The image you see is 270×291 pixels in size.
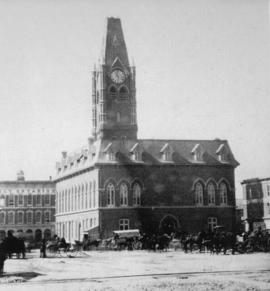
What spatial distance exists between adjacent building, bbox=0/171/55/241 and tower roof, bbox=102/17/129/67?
32101mm

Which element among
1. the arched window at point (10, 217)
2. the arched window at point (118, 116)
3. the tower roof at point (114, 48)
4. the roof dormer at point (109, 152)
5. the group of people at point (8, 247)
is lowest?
the group of people at point (8, 247)

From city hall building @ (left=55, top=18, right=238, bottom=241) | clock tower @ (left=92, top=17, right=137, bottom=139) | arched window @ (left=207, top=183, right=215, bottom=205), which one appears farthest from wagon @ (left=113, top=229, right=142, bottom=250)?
clock tower @ (left=92, top=17, right=137, bottom=139)

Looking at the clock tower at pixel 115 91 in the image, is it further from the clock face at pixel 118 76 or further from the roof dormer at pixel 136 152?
the roof dormer at pixel 136 152

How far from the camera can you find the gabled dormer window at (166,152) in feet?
194

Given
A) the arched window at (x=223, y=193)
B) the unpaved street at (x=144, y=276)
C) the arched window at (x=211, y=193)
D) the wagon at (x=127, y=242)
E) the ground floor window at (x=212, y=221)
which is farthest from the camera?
the arched window at (x=223, y=193)

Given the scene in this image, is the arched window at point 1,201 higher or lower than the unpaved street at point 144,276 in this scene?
higher

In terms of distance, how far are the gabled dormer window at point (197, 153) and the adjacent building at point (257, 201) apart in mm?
10016

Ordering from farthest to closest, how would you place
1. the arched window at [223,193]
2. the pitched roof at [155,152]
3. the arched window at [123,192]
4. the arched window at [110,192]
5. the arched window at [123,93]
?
the arched window at [123,93]
the arched window at [223,193]
the pitched roof at [155,152]
the arched window at [123,192]
the arched window at [110,192]

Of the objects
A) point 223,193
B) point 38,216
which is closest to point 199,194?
point 223,193

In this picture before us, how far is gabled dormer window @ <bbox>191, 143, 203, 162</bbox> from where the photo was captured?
6006 cm

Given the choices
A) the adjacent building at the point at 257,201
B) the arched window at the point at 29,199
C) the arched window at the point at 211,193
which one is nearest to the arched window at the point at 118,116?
the arched window at the point at 211,193

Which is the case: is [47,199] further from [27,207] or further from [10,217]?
[10,217]

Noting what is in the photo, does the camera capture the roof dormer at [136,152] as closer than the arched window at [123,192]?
No

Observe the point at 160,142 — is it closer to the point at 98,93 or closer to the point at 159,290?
the point at 98,93
